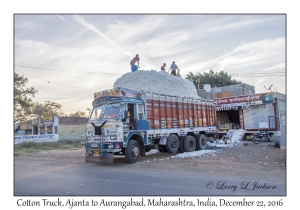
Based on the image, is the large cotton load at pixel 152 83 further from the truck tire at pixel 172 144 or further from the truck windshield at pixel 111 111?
the truck windshield at pixel 111 111

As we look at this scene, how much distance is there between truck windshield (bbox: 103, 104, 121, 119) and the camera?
11.2 metres

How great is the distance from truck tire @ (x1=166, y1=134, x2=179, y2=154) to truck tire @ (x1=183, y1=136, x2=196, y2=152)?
2.35 feet

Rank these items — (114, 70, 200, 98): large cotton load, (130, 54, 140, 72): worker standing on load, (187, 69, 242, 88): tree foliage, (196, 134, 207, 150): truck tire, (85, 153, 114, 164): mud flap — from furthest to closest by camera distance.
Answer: (187, 69, 242, 88): tree foliage < (130, 54, 140, 72): worker standing on load < (196, 134, 207, 150): truck tire < (114, 70, 200, 98): large cotton load < (85, 153, 114, 164): mud flap

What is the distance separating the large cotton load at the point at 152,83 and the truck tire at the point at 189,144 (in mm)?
2770

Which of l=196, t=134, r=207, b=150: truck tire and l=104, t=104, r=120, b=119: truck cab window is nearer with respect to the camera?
l=104, t=104, r=120, b=119: truck cab window

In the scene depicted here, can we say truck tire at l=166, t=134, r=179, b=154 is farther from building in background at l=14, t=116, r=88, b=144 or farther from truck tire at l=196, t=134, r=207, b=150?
building in background at l=14, t=116, r=88, b=144

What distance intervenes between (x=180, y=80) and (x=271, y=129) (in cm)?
988

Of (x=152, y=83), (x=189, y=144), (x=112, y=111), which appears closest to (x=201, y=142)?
(x=189, y=144)

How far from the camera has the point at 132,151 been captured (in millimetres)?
11242

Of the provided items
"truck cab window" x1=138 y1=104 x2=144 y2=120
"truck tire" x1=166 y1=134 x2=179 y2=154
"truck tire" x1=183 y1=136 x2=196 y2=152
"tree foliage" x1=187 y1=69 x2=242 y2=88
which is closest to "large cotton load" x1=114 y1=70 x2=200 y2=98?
"truck cab window" x1=138 y1=104 x2=144 y2=120

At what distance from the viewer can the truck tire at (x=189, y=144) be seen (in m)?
14.8

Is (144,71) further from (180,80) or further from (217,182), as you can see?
(217,182)

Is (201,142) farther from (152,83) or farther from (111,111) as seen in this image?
(111,111)

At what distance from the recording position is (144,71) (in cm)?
1569
